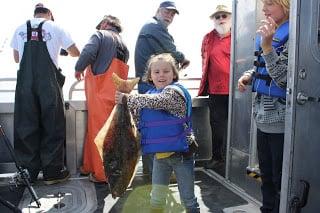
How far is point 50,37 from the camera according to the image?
449 cm

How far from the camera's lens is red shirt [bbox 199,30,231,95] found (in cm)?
503

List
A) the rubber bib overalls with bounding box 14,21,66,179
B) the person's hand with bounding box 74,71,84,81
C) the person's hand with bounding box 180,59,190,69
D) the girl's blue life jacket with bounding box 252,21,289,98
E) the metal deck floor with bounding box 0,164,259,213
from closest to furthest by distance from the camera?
the girl's blue life jacket with bounding box 252,21,289,98 → the metal deck floor with bounding box 0,164,259,213 → the rubber bib overalls with bounding box 14,21,66,179 → the person's hand with bounding box 74,71,84,81 → the person's hand with bounding box 180,59,190,69

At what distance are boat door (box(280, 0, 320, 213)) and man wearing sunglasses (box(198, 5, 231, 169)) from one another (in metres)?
2.34

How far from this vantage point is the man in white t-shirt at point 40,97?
4438mm

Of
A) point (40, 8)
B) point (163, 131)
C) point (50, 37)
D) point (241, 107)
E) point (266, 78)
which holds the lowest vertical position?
point (163, 131)

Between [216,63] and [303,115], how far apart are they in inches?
98.1

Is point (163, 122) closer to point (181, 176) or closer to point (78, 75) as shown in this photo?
point (181, 176)

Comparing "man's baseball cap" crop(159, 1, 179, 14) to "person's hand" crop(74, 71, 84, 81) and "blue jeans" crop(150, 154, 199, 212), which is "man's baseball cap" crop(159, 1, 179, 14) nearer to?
"person's hand" crop(74, 71, 84, 81)

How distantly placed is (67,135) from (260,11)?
2659 mm

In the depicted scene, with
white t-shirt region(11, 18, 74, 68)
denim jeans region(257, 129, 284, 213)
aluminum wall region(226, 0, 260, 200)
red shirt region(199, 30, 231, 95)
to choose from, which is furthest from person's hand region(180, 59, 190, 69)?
denim jeans region(257, 129, 284, 213)

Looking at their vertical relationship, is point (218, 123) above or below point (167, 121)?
below

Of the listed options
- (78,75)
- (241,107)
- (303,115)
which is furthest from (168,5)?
(303,115)

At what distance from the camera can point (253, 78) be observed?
311cm

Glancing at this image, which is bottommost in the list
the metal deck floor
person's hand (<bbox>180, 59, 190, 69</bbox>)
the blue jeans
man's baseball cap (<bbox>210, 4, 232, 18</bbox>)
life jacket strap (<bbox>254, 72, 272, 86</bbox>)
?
the metal deck floor
